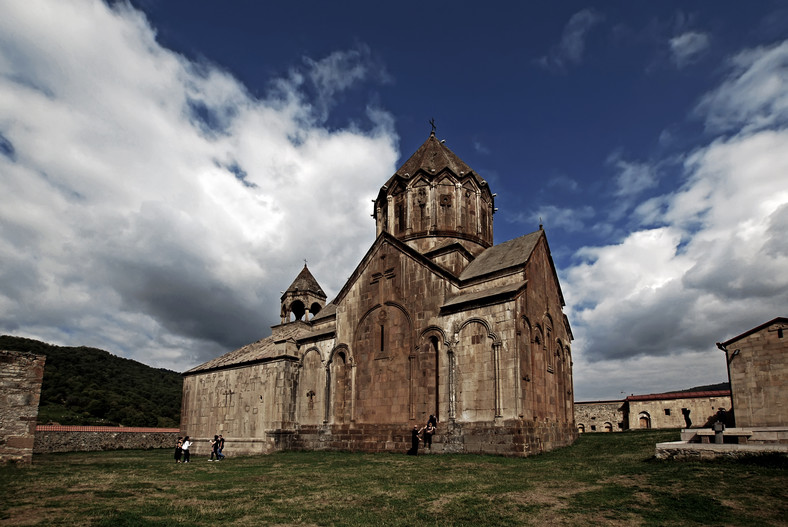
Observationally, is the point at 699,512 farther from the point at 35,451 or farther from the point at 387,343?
the point at 35,451

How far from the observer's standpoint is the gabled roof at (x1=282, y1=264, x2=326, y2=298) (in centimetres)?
3256

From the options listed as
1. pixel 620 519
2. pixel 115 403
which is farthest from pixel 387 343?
pixel 115 403

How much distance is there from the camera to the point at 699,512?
7453mm

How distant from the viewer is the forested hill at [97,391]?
143ft

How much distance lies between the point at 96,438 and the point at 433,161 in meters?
25.4

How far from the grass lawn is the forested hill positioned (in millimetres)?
32964

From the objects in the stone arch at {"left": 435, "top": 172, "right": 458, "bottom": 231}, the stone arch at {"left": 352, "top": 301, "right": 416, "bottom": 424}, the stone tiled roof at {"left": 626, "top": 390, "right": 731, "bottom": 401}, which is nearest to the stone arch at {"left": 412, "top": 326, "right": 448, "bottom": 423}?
the stone arch at {"left": 352, "top": 301, "right": 416, "bottom": 424}

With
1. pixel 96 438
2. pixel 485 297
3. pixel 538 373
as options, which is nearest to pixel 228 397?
pixel 96 438

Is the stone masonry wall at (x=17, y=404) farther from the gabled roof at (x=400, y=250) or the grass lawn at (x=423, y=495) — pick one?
the gabled roof at (x=400, y=250)

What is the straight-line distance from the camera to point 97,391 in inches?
1884

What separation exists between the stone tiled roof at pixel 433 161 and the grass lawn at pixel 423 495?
1507cm

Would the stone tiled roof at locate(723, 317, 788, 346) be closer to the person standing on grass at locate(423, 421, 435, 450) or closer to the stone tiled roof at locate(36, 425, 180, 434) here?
the person standing on grass at locate(423, 421, 435, 450)

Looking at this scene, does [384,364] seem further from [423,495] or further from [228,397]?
[228,397]

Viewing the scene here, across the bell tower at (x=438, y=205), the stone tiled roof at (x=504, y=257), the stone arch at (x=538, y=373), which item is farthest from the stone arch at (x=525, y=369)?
the bell tower at (x=438, y=205)
